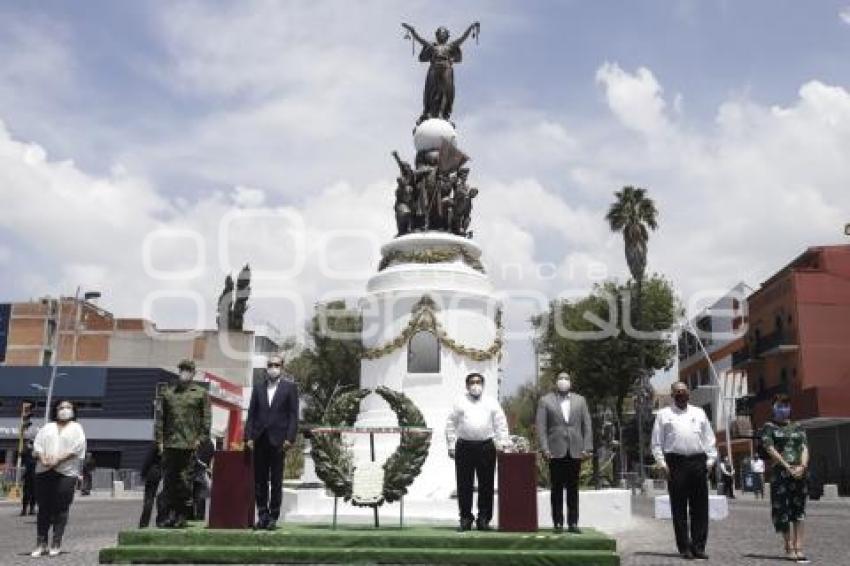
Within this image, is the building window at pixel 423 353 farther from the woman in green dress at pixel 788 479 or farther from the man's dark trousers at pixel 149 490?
the woman in green dress at pixel 788 479

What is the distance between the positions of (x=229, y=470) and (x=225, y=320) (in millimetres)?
63833

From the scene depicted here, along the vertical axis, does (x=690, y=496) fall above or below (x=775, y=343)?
below

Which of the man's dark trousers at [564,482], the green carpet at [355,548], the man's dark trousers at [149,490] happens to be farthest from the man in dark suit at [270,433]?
the man's dark trousers at [564,482]

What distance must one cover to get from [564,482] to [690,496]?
5.20 feet

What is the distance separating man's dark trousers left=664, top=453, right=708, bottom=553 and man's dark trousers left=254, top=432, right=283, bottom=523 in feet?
15.9

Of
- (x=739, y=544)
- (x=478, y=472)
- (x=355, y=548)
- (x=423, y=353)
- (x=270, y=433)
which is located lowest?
(x=739, y=544)

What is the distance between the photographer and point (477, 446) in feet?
35.5

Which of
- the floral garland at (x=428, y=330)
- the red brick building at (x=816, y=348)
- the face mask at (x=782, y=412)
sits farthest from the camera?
the red brick building at (x=816, y=348)

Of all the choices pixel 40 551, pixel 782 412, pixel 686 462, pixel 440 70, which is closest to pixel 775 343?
pixel 440 70

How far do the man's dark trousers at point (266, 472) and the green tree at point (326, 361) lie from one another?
43.6m

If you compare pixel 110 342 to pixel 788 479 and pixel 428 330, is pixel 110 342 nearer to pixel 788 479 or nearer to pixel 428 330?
pixel 428 330

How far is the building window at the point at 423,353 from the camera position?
62.5ft

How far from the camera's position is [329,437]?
1196 centimetres

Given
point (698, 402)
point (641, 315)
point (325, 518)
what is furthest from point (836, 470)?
point (325, 518)
